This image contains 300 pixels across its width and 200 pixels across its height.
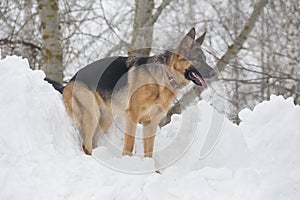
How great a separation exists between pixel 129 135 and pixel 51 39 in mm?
4360

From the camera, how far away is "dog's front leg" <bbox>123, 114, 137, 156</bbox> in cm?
493

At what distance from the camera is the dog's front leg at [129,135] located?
493 cm

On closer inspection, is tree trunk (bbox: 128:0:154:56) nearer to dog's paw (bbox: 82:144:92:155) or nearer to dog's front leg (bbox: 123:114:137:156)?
dog's front leg (bbox: 123:114:137:156)

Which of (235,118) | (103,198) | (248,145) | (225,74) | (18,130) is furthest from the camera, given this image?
(225,74)

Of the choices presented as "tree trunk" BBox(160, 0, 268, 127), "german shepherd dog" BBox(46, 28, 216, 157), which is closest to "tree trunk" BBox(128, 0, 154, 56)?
"tree trunk" BBox(160, 0, 268, 127)

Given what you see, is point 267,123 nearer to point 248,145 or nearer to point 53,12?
point 248,145

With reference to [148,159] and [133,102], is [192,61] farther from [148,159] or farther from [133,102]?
[148,159]

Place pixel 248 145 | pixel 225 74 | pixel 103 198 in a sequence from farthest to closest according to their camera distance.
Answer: pixel 225 74 → pixel 248 145 → pixel 103 198

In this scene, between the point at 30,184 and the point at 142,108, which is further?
the point at 142,108

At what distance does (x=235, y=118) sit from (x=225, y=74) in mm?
4046

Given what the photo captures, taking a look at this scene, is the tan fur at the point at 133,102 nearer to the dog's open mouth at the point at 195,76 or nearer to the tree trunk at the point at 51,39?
the dog's open mouth at the point at 195,76

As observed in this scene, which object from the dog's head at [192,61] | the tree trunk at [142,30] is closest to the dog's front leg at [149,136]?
the dog's head at [192,61]

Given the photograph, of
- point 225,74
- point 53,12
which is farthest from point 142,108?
point 225,74

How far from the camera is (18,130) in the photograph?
168 inches
